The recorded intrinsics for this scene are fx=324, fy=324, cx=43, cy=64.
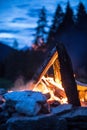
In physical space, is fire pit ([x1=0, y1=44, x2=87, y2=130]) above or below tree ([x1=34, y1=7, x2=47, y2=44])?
below

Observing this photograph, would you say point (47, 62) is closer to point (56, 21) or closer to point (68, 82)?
point (68, 82)

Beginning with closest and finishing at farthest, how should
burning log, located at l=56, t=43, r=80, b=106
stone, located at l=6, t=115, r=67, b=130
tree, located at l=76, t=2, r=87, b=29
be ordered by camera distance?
stone, located at l=6, t=115, r=67, b=130 < burning log, located at l=56, t=43, r=80, b=106 < tree, located at l=76, t=2, r=87, b=29

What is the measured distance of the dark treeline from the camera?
94.6 feet

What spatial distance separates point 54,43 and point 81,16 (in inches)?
379

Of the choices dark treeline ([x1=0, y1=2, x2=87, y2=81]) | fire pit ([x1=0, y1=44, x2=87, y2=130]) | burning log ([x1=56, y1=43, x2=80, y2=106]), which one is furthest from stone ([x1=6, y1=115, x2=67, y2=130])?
dark treeline ([x1=0, y1=2, x2=87, y2=81])

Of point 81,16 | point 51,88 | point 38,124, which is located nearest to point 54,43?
point 81,16

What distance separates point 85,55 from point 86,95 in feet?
78.5

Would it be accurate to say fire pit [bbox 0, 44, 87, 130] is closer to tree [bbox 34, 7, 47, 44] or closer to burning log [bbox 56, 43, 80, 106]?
burning log [bbox 56, 43, 80, 106]

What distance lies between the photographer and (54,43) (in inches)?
1233

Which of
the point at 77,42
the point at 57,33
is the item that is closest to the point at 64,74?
the point at 77,42

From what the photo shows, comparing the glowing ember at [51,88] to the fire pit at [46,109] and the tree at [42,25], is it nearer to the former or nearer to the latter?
the fire pit at [46,109]

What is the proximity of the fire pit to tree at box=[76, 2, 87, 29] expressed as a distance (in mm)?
30405

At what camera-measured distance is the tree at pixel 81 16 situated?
37931 millimetres

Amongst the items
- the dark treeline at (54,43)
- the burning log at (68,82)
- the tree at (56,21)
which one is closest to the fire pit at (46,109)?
the burning log at (68,82)
